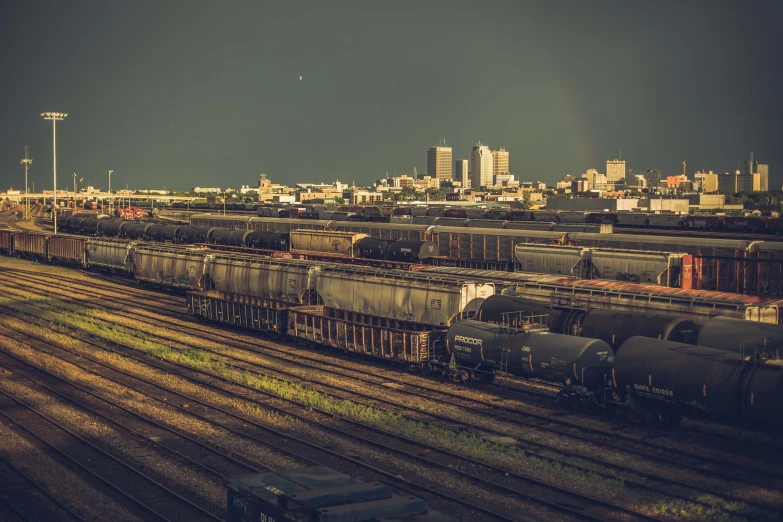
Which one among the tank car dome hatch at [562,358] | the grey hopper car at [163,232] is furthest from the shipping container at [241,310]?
the grey hopper car at [163,232]

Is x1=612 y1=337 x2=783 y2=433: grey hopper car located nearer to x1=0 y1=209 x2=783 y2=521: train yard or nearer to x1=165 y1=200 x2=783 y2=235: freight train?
x1=0 y1=209 x2=783 y2=521: train yard

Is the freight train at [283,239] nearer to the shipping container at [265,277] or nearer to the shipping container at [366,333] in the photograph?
the shipping container at [265,277]

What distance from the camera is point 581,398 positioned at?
88.5ft

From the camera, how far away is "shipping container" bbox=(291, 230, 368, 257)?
66.9m

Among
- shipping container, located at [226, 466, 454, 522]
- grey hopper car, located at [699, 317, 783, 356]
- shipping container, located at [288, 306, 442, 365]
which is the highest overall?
grey hopper car, located at [699, 317, 783, 356]

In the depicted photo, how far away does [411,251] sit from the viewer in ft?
198

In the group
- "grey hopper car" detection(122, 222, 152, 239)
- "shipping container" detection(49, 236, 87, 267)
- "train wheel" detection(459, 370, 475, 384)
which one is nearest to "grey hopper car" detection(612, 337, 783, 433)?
"train wheel" detection(459, 370, 475, 384)

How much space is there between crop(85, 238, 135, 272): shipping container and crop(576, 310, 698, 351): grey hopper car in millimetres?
47181

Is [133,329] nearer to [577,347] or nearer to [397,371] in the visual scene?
[397,371]

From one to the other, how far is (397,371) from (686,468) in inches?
595

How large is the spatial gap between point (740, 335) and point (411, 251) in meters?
36.4

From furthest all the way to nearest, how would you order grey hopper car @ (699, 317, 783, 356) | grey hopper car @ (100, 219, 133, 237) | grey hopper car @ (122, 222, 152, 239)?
1. grey hopper car @ (100, 219, 133, 237)
2. grey hopper car @ (122, 222, 152, 239)
3. grey hopper car @ (699, 317, 783, 356)

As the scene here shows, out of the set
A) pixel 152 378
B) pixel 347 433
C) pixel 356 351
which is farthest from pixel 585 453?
pixel 152 378

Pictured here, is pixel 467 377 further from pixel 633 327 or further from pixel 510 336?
pixel 633 327
